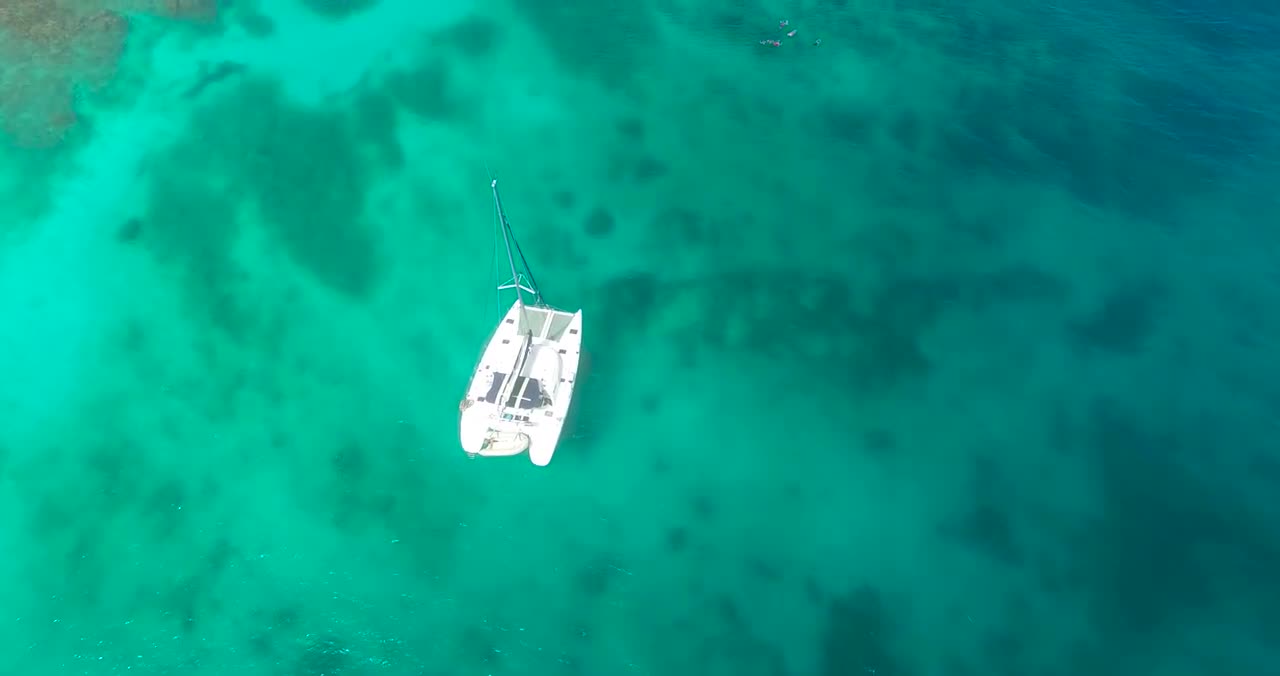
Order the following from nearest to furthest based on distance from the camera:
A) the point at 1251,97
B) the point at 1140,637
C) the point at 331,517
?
the point at 1140,637 < the point at 331,517 < the point at 1251,97

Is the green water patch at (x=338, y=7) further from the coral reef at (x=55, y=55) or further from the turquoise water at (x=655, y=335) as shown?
the coral reef at (x=55, y=55)

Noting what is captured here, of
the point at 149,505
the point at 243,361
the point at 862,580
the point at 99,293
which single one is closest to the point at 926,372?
the point at 862,580

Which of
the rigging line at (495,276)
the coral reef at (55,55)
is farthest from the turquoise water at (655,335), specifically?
the rigging line at (495,276)

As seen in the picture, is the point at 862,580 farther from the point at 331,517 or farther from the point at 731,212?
the point at 331,517


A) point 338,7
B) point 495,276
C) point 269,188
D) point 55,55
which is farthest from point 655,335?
point 55,55

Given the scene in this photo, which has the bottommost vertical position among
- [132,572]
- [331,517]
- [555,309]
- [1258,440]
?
[132,572]

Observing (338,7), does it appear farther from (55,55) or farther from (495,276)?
(495,276)

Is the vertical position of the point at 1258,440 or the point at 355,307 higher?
the point at 1258,440

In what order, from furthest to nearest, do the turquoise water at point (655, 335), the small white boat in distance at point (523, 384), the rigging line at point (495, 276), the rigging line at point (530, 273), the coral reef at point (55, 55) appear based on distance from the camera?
1. the coral reef at point (55, 55)
2. the rigging line at point (495, 276)
3. the rigging line at point (530, 273)
4. the small white boat in distance at point (523, 384)
5. the turquoise water at point (655, 335)

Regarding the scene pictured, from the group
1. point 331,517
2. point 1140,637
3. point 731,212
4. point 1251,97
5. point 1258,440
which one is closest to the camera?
point 1140,637
